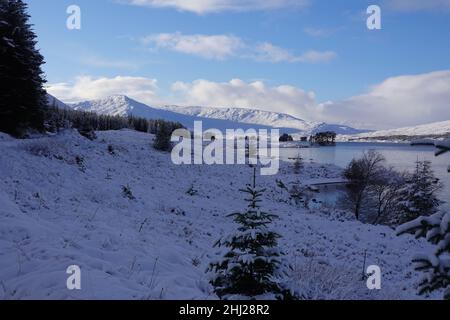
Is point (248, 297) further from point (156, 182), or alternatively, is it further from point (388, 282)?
point (156, 182)

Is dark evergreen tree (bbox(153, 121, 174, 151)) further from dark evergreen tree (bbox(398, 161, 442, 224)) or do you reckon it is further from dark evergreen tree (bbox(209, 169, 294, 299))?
dark evergreen tree (bbox(209, 169, 294, 299))

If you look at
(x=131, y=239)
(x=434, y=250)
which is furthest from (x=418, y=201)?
(x=434, y=250)

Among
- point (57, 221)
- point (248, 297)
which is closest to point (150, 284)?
point (248, 297)

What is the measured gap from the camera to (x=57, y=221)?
10.5 m

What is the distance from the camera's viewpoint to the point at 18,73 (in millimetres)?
27719

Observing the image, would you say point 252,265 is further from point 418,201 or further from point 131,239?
point 418,201

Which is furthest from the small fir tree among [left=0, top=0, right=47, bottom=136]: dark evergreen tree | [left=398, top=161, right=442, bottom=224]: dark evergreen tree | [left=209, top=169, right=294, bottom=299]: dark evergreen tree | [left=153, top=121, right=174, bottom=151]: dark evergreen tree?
[left=153, top=121, right=174, bottom=151]: dark evergreen tree

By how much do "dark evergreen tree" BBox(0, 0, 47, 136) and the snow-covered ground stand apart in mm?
4225

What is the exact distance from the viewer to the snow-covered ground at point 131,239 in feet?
21.3

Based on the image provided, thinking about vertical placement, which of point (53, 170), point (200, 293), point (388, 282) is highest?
point (53, 170)

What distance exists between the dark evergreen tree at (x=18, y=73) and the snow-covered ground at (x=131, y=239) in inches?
166

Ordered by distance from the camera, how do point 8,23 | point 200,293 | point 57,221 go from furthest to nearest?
point 8,23, point 57,221, point 200,293

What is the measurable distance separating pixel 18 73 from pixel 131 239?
24.2m

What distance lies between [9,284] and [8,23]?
28876mm
